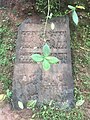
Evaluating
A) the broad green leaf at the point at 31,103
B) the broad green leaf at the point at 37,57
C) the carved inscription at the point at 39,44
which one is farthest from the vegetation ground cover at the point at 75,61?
the broad green leaf at the point at 37,57


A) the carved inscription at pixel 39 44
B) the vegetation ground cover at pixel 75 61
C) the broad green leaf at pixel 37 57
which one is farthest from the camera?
the carved inscription at pixel 39 44

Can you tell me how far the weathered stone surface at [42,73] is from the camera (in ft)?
8.46

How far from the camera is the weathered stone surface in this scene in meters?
2.58

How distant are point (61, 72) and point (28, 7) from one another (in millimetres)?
781

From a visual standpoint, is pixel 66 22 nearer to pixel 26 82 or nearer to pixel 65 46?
pixel 65 46

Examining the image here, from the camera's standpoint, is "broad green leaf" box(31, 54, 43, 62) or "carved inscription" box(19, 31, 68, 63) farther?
"carved inscription" box(19, 31, 68, 63)

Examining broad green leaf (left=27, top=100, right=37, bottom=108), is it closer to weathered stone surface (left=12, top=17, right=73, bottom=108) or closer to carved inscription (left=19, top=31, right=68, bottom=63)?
weathered stone surface (left=12, top=17, right=73, bottom=108)

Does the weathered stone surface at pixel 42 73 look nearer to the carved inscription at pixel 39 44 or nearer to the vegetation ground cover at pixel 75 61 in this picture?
the carved inscription at pixel 39 44

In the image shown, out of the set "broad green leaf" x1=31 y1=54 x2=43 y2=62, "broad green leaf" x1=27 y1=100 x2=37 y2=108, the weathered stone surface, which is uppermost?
"broad green leaf" x1=31 y1=54 x2=43 y2=62

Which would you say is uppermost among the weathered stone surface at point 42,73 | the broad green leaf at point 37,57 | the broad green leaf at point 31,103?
the broad green leaf at point 37,57

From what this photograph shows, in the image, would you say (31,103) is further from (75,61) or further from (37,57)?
(37,57)

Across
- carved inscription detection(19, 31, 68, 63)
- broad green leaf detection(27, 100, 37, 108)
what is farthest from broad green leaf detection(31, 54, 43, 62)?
carved inscription detection(19, 31, 68, 63)

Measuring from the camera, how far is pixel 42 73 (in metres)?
2.65

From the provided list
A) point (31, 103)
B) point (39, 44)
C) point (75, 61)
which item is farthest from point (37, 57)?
point (75, 61)
